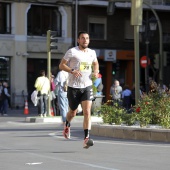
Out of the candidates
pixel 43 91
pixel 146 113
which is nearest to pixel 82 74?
pixel 146 113

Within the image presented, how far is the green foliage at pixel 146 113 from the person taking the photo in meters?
14.4

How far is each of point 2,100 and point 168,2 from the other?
19005 millimetres

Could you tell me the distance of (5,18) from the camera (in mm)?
40312

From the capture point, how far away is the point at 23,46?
40312 mm

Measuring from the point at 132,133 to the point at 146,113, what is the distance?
2.13 feet

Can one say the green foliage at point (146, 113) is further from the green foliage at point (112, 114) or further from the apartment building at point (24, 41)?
the apartment building at point (24, 41)

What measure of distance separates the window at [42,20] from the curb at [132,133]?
26417mm

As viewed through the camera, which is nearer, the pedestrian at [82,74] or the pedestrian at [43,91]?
the pedestrian at [82,74]

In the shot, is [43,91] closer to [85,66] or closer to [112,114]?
[112,114]

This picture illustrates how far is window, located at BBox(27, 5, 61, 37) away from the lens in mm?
41438

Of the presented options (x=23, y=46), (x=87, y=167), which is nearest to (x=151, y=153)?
(x=87, y=167)

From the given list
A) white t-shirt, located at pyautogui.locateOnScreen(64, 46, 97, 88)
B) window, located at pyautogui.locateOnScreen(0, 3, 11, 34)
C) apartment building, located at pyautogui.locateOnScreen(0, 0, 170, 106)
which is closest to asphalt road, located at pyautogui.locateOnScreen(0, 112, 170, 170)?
white t-shirt, located at pyautogui.locateOnScreen(64, 46, 97, 88)

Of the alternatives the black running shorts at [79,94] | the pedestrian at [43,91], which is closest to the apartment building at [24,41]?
the pedestrian at [43,91]

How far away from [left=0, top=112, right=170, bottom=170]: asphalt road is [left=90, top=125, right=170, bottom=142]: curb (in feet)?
1.01
